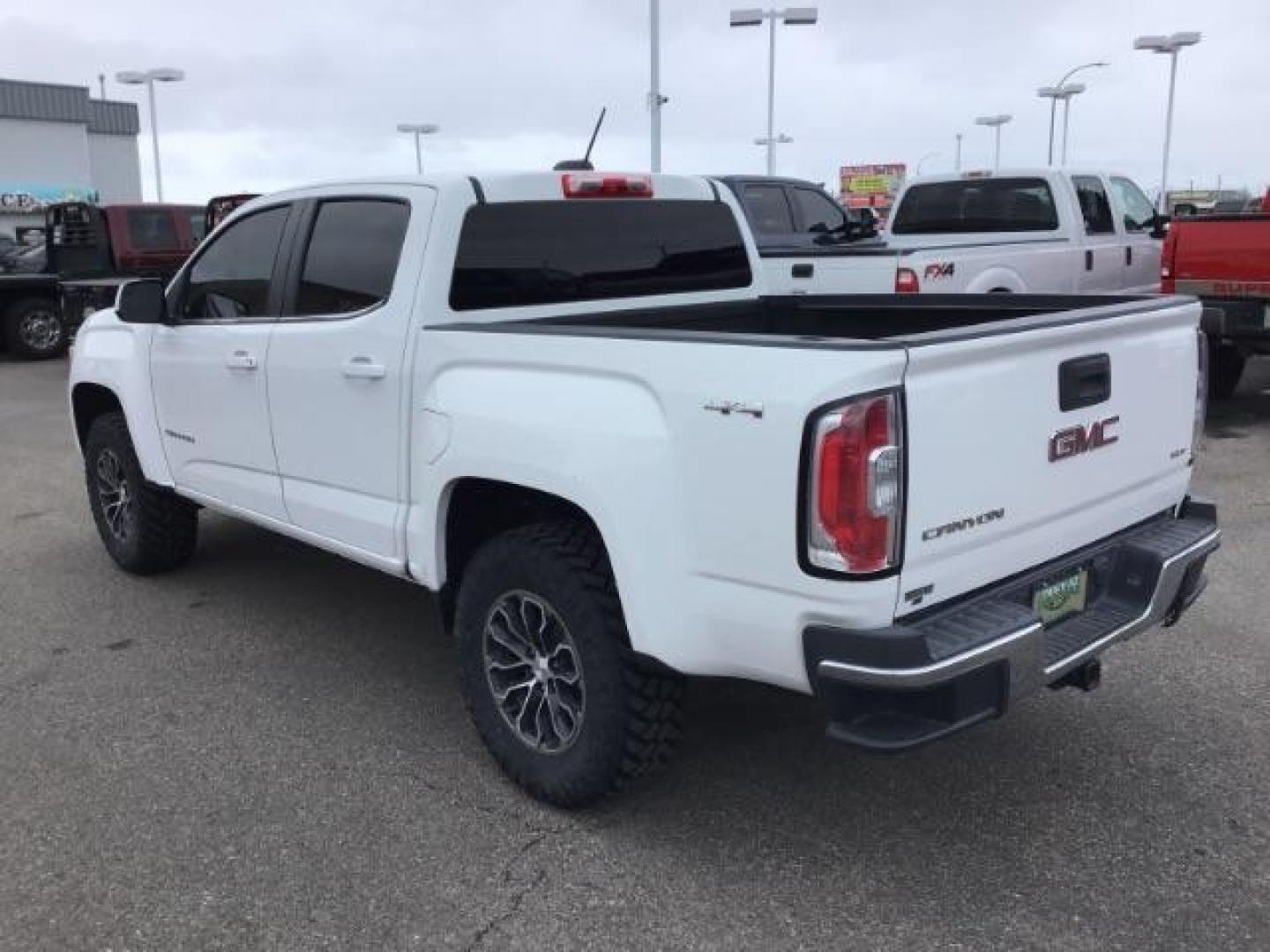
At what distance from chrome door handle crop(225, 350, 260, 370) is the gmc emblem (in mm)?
2880

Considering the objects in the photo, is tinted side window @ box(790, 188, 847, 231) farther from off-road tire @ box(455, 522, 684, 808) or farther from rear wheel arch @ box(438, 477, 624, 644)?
off-road tire @ box(455, 522, 684, 808)

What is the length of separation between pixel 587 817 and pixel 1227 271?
7.64 meters

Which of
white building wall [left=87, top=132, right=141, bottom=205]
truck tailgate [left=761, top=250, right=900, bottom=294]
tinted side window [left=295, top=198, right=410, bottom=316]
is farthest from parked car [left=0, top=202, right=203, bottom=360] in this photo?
white building wall [left=87, top=132, right=141, bottom=205]

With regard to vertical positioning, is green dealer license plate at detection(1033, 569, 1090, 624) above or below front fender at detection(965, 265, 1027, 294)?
below

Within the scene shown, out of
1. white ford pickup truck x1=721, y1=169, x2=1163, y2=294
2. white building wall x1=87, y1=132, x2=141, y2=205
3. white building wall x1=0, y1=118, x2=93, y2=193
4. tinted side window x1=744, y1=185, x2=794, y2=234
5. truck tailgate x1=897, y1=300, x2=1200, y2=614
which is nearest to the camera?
truck tailgate x1=897, y1=300, x2=1200, y2=614

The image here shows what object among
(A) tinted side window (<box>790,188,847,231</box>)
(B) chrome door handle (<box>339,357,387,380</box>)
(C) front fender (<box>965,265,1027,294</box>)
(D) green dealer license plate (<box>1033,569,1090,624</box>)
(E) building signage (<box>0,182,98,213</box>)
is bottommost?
(D) green dealer license plate (<box>1033,569,1090,624</box>)

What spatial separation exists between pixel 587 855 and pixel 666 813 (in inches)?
12.5

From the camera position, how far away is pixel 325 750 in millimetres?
3941

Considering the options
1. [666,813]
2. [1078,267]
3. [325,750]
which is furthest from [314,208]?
[1078,267]

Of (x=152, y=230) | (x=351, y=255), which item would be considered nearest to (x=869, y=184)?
(x=152, y=230)

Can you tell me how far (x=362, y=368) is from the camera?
12.6 ft

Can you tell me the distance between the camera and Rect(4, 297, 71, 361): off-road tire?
1650cm

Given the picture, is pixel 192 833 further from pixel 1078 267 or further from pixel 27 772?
pixel 1078 267

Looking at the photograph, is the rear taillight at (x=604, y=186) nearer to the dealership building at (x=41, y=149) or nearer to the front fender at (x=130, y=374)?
the front fender at (x=130, y=374)
